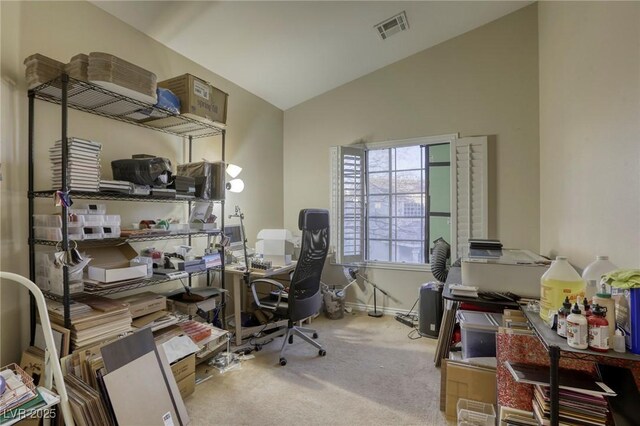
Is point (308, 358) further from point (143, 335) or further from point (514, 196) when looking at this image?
point (514, 196)

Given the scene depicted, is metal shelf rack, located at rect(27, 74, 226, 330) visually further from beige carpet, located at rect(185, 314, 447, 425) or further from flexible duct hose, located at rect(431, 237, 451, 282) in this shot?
flexible duct hose, located at rect(431, 237, 451, 282)

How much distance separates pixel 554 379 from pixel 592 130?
1.53 m

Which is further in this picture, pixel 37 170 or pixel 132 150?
pixel 132 150

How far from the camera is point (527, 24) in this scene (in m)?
3.10

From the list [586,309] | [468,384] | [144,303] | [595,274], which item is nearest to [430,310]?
[468,384]

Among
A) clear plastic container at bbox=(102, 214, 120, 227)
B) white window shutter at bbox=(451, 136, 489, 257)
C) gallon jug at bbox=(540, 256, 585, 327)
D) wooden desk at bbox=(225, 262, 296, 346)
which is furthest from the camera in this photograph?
white window shutter at bbox=(451, 136, 489, 257)

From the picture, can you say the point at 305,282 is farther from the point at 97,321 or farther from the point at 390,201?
the point at 390,201

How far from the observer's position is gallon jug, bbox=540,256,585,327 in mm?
1262

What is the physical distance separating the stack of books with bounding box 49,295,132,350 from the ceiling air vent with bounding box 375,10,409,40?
10.4ft

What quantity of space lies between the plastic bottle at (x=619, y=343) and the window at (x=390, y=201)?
274 centimetres

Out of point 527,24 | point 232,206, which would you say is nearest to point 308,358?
point 232,206

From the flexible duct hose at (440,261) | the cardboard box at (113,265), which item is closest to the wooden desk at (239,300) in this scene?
the cardboard box at (113,265)

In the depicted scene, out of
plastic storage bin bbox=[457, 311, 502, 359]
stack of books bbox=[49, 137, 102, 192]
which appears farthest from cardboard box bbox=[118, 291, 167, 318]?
plastic storage bin bbox=[457, 311, 502, 359]

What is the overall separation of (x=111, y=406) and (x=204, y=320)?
3.75 feet
